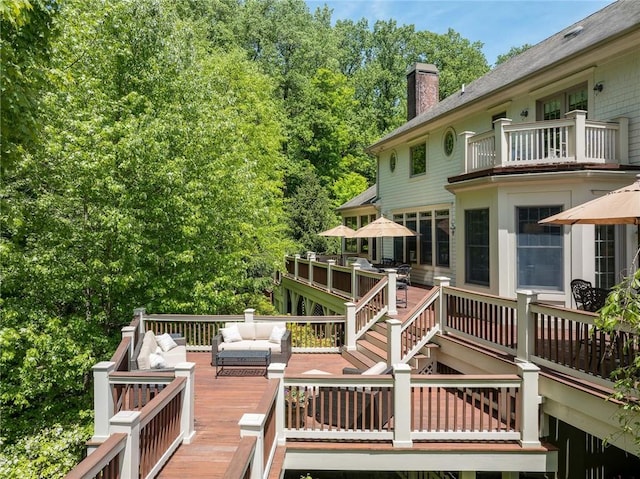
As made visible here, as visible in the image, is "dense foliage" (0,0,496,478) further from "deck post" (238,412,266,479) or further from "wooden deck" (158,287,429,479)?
"deck post" (238,412,266,479)

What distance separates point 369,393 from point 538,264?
5.53 m

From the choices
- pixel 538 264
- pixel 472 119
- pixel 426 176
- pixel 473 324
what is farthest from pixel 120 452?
pixel 426 176

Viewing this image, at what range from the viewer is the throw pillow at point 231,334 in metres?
10.7

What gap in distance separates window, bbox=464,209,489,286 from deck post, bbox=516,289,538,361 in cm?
396

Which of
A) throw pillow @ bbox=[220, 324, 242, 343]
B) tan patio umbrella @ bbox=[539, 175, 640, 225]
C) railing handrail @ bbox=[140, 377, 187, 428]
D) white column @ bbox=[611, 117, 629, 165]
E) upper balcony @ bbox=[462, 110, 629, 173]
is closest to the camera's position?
railing handrail @ bbox=[140, 377, 187, 428]

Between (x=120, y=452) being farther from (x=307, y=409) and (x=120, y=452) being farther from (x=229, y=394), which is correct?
(x=229, y=394)

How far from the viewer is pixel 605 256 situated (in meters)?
9.31

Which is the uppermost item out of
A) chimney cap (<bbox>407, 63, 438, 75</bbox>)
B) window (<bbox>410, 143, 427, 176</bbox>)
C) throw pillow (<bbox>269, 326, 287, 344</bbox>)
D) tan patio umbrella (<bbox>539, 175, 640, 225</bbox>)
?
Result: chimney cap (<bbox>407, 63, 438, 75</bbox>)

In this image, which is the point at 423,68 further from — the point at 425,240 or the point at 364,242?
the point at 425,240

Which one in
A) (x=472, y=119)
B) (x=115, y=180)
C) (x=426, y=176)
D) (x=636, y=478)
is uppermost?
(x=472, y=119)

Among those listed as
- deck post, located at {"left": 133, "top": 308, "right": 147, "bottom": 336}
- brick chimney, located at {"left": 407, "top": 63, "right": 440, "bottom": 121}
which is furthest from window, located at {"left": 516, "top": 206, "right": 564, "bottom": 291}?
brick chimney, located at {"left": 407, "top": 63, "right": 440, "bottom": 121}

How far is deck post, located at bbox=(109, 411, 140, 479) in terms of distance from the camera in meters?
4.38

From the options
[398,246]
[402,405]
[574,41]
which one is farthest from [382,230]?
[402,405]

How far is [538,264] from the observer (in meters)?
9.75
